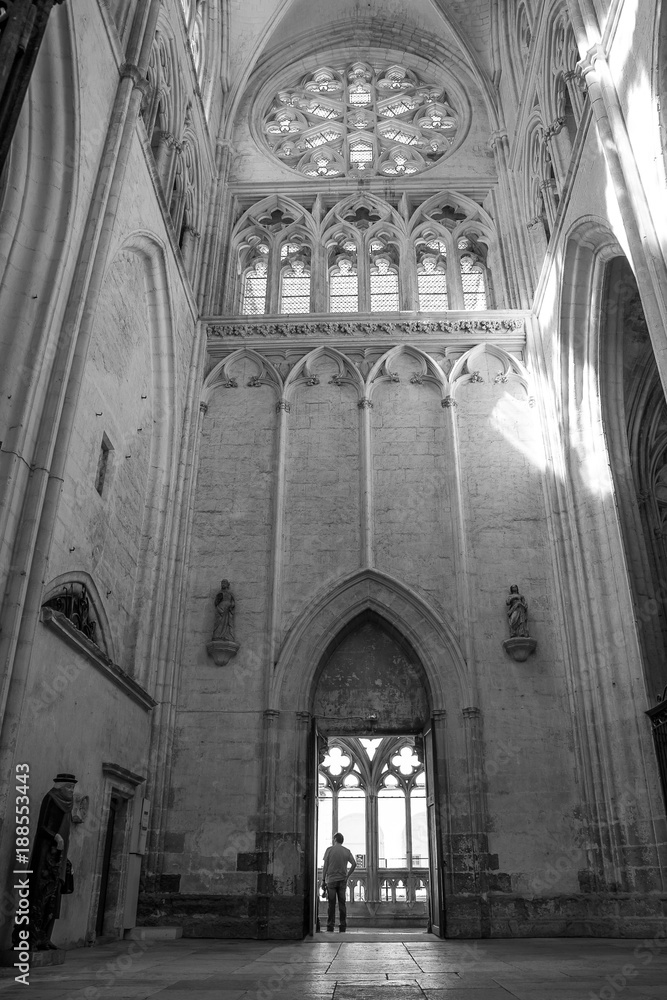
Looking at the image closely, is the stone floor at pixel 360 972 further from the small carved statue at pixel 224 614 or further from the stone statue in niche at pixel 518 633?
the small carved statue at pixel 224 614

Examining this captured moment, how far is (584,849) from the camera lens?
1088 cm

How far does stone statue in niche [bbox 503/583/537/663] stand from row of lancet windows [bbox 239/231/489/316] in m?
6.29

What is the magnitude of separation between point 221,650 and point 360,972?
21.4 feet

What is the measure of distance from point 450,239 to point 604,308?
526cm

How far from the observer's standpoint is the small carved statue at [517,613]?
12.0 m

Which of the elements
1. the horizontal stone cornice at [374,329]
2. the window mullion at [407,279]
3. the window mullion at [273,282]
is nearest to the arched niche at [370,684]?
the horizontal stone cornice at [374,329]

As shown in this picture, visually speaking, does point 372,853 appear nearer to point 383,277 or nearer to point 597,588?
point 597,588

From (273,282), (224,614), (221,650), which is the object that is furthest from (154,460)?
(273,282)

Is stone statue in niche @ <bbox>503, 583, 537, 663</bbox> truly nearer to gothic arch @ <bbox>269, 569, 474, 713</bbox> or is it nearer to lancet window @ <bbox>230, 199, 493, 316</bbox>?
gothic arch @ <bbox>269, 569, 474, 713</bbox>

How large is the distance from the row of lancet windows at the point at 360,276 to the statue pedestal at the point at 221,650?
21.9 feet

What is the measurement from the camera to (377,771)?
18422mm

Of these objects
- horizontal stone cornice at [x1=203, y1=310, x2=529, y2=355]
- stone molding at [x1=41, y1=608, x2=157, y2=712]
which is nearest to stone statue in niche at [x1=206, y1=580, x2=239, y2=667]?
stone molding at [x1=41, y1=608, x2=157, y2=712]

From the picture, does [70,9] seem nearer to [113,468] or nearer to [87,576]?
[113,468]

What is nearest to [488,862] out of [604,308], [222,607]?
[222,607]
